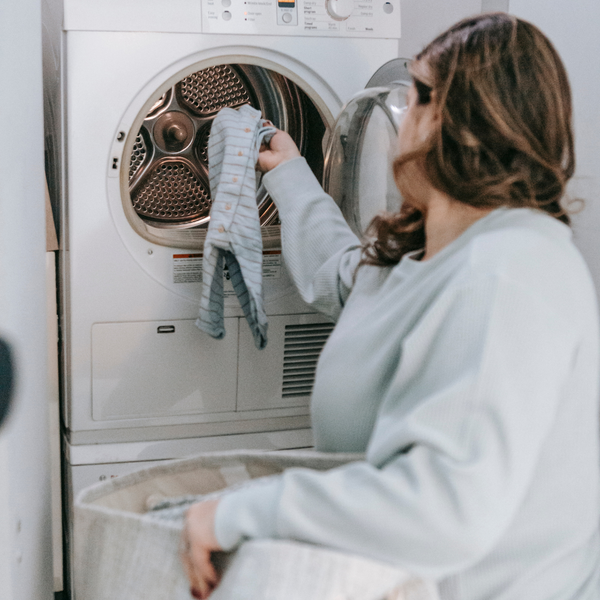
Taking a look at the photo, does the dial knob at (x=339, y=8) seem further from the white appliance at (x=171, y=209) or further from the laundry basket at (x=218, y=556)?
the laundry basket at (x=218, y=556)

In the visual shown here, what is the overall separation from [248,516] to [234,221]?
72 centimetres

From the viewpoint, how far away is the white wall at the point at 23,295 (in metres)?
0.80

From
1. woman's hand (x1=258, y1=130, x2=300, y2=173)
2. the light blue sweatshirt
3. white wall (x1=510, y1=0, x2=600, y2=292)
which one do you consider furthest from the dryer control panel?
the light blue sweatshirt

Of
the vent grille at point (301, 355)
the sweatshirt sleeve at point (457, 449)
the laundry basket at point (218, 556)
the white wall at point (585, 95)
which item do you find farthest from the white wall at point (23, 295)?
the white wall at point (585, 95)

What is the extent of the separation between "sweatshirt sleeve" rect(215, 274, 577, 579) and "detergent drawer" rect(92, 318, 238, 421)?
764 mm

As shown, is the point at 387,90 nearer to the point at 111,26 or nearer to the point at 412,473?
the point at 111,26

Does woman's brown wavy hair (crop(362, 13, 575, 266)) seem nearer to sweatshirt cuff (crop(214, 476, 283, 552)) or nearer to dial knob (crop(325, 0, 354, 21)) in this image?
sweatshirt cuff (crop(214, 476, 283, 552))

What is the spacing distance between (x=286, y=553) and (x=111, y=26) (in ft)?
3.22

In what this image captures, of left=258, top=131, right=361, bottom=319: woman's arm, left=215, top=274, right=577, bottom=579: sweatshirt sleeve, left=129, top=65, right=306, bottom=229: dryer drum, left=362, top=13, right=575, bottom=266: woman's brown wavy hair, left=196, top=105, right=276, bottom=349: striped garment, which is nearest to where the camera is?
left=215, top=274, right=577, bottom=579: sweatshirt sleeve

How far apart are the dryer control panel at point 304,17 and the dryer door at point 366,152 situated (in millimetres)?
104

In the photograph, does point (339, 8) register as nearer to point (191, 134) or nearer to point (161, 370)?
point (191, 134)

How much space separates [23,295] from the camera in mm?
900

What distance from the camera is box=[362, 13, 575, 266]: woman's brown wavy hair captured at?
749mm

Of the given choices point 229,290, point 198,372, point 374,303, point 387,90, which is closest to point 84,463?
point 198,372
